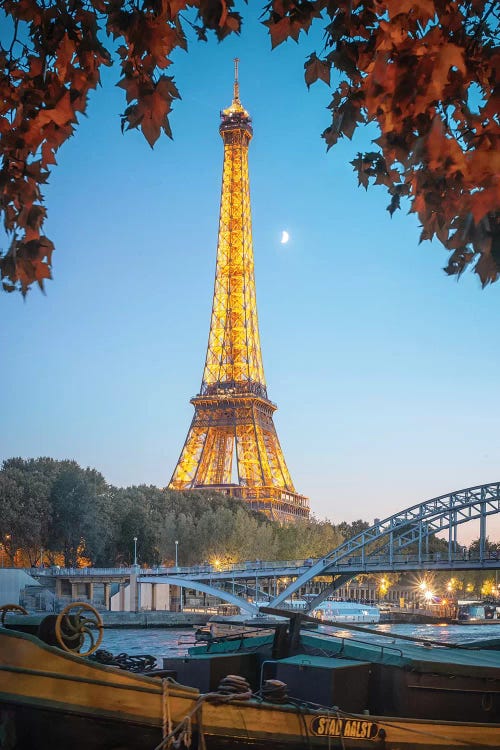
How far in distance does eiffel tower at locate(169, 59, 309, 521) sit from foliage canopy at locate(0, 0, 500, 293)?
86773 millimetres

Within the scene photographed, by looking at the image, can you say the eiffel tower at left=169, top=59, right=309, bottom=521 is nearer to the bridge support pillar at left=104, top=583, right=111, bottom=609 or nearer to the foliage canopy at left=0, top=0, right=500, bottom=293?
the bridge support pillar at left=104, top=583, right=111, bottom=609

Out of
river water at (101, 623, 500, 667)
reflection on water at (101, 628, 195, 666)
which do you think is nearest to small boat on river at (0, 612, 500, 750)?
river water at (101, 623, 500, 667)

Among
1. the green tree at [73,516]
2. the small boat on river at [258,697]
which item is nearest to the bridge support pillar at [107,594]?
the green tree at [73,516]

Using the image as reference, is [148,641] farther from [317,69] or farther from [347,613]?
[317,69]

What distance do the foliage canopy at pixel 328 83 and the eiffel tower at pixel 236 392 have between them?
3416 inches

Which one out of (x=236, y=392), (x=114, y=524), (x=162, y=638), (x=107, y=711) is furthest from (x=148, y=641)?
(x=236, y=392)

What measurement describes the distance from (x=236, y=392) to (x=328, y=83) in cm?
8946

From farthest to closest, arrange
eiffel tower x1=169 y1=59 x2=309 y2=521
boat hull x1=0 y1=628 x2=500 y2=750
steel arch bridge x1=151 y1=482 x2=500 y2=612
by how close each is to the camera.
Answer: eiffel tower x1=169 y1=59 x2=309 y2=521 < steel arch bridge x1=151 y1=482 x2=500 y2=612 < boat hull x1=0 y1=628 x2=500 y2=750

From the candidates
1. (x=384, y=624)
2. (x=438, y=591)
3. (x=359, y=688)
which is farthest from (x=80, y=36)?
(x=438, y=591)

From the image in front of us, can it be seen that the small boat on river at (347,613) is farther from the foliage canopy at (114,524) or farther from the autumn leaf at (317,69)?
the autumn leaf at (317,69)

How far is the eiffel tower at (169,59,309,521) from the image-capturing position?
92.3 m

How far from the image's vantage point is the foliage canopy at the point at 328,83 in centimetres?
352

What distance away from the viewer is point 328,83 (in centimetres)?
474

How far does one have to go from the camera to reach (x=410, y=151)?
3.96 m
